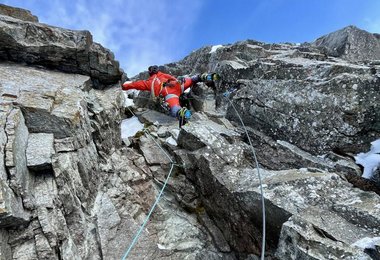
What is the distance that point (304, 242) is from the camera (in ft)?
→ 22.5

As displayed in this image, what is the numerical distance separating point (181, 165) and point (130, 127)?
5.98 m

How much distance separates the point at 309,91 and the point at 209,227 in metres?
6.56

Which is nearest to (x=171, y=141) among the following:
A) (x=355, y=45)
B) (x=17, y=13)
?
(x=17, y=13)

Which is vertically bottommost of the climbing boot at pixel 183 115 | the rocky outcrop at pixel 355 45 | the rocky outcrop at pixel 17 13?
the climbing boot at pixel 183 115

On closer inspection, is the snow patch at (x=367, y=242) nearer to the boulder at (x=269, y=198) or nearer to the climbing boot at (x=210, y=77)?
the boulder at (x=269, y=198)

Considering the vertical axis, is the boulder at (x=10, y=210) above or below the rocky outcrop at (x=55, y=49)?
below

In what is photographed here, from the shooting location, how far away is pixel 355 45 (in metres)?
26.8

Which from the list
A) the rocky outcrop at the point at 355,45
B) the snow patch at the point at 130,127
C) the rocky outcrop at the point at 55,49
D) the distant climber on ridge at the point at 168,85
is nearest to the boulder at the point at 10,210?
the rocky outcrop at the point at 55,49

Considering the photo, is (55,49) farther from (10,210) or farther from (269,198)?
(269,198)

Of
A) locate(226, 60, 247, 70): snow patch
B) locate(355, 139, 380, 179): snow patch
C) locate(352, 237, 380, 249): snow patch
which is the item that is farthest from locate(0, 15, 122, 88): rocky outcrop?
locate(352, 237, 380, 249): snow patch

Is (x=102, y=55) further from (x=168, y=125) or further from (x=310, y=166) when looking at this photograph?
(x=310, y=166)

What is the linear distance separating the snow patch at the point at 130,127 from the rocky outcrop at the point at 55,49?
292 cm

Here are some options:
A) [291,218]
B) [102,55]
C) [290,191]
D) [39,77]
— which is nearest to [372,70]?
[290,191]

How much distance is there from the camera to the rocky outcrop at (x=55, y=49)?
12367 millimetres
